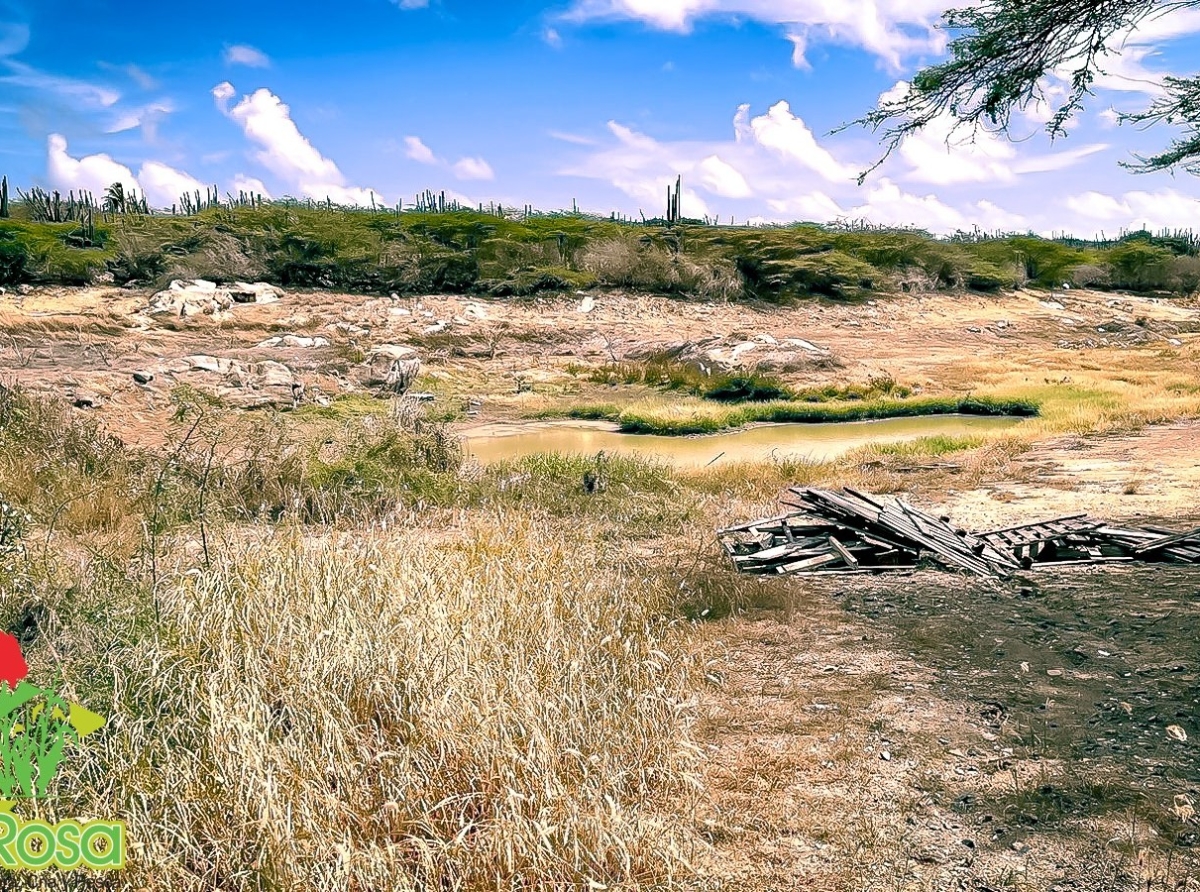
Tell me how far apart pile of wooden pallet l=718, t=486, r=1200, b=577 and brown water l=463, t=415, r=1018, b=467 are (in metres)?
6.83

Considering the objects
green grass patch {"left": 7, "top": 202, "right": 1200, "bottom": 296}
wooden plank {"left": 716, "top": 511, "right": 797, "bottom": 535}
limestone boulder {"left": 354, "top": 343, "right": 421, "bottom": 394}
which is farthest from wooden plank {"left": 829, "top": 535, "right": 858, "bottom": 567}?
green grass patch {"left": 7, "top": 202, "right": 1200, "bottom": 296}

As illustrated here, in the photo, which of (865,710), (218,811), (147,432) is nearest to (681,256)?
(147,432)

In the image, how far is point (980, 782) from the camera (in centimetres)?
421

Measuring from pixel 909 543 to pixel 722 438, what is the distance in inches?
426

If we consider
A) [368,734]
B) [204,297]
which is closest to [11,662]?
[368,734]

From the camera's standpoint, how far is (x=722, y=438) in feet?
61.8

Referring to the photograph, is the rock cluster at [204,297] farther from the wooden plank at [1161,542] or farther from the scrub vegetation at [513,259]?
the wooden plank at [1161,542]

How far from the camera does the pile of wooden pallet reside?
25.8ft

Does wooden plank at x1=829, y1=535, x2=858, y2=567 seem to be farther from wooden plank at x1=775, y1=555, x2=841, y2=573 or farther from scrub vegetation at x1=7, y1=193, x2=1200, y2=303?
scrub vegetation at x1=7, y1=193, x2=1200, y2=303

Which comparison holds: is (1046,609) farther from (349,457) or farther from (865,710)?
(349,457)

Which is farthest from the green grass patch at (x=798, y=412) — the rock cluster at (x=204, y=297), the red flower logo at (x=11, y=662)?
the red flower logo at (x=11, y=662)

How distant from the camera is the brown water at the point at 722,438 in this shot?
16.9 metres

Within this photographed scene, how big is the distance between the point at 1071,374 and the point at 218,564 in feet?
80.5

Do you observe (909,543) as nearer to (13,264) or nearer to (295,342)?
(295,342)
